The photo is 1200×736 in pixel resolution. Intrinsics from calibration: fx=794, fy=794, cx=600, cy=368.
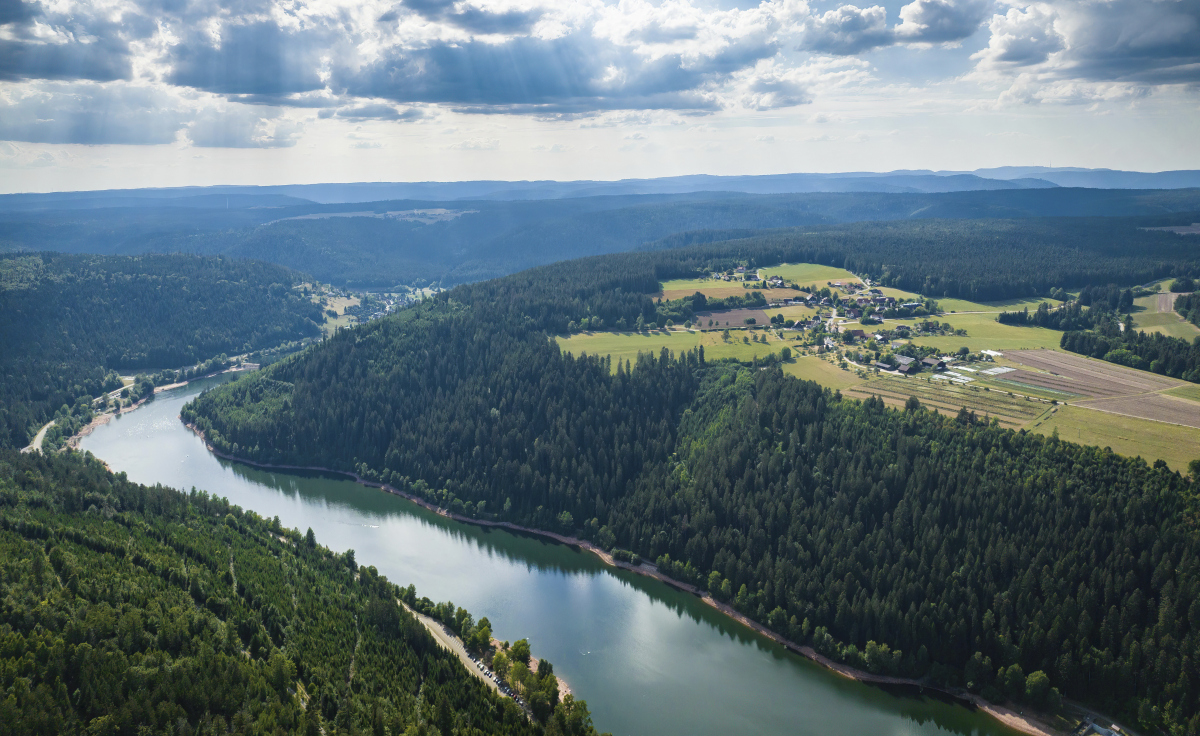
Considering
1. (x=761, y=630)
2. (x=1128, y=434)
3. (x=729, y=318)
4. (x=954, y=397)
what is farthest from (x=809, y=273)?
(x=761, y=630)

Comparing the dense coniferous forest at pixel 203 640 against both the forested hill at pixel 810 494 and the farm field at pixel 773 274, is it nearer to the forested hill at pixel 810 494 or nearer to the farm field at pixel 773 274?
the forested hill at pixel 810 494

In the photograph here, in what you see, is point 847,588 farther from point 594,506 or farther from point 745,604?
point 594,506

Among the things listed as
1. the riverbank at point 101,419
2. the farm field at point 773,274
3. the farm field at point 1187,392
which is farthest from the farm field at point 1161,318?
the riverbank at point 101,419

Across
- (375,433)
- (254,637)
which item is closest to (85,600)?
(254,637)

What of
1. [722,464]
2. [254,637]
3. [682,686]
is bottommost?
[682,686]

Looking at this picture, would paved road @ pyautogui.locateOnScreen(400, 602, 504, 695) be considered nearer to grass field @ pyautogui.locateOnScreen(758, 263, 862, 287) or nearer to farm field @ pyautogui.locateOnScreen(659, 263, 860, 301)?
farm field @ pyautogui.locateOnScreen(659, 263, 860, 301)

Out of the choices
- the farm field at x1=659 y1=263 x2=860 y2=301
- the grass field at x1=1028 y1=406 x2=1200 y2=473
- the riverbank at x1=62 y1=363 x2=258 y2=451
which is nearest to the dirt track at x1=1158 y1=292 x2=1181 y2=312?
the farm field at x1=659 y1=263 x2=860 y2=301
